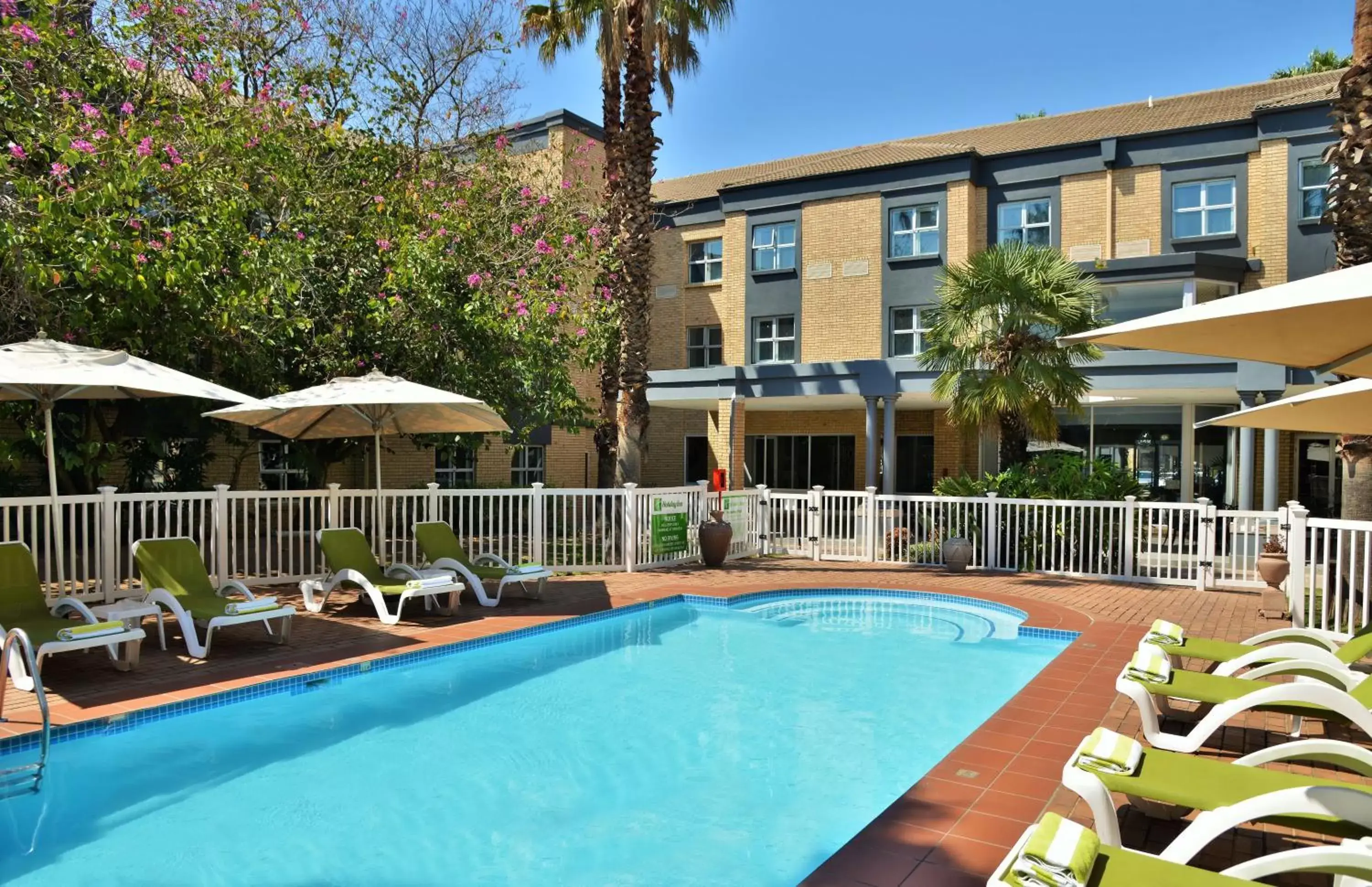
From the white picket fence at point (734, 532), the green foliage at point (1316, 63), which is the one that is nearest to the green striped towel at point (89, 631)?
the white picket fence at point (734, 532)

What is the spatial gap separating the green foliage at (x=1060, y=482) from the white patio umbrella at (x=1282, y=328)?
32.8ft

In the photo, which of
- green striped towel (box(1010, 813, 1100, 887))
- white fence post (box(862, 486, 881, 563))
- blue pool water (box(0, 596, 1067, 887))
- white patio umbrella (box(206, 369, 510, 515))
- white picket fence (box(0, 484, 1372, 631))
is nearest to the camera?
green striped towel (box(1010, 813, 1100, 887))

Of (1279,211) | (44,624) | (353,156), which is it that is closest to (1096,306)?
(1279,211)

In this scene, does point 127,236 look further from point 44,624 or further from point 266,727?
point 266,727

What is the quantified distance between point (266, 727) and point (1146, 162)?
21.4m

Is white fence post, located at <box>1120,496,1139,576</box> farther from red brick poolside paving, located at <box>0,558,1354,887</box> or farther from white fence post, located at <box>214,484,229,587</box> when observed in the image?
white fence post, located at <box>214,484,229,587</box>

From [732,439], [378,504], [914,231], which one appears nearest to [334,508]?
[378,504]

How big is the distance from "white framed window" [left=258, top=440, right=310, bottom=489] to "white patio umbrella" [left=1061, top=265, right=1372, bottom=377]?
17895 mm

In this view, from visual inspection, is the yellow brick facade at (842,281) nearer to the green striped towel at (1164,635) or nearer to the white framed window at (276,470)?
the white framed window at (276,470)

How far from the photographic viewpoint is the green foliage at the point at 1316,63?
104ft

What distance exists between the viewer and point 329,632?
8.93 meters

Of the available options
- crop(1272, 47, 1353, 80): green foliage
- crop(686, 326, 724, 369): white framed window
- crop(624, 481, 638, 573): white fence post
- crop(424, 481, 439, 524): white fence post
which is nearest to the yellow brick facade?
crop(686, 326, 724, 369): white framed window

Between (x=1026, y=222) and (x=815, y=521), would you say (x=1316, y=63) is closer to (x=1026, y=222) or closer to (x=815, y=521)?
(x=1026, y=222)

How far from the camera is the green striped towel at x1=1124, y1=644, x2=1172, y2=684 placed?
5.46 meters
